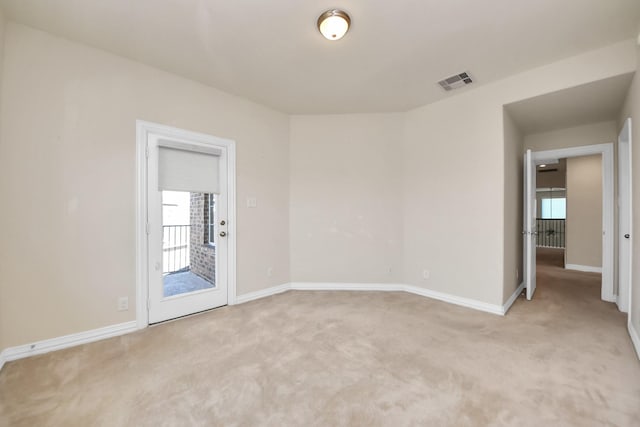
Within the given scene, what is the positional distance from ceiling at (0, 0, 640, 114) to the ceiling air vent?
9 centimetres

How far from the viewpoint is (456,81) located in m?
2.97

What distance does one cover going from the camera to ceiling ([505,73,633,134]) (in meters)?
2.57

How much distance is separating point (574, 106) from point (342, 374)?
388 centimetres

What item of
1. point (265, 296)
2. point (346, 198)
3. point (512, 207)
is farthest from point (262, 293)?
point (512, 207)

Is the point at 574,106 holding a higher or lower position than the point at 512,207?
higher

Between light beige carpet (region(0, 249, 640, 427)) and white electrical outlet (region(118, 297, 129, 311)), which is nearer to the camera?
light beige carpet (region(0, 249, 640, 427))

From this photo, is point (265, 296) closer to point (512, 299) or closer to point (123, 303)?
point (123, 303)

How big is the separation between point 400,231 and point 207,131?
3003 mm

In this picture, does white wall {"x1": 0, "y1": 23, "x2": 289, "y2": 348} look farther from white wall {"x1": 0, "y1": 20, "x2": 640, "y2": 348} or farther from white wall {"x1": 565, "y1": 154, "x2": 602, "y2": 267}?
white wall {"x1": 565, "y1": 154, "x2": 602, "y2": 267}

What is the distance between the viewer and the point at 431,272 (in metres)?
3.62

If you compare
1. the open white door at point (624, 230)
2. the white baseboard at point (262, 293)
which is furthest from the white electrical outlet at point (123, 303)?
the open white door at point (624, 230)

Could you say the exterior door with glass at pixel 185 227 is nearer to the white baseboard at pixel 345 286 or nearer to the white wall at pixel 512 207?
the white baseboard at pixel 345 286

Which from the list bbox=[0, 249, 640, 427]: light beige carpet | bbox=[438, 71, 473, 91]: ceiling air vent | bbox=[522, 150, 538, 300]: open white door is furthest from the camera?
bbox=[522, 150, 538, 300]: open white door

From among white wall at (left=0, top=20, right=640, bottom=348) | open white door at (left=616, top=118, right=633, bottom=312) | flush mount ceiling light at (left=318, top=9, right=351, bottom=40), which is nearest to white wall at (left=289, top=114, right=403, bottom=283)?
white wall at (left=0, top=20, right=640, bottom=348)
